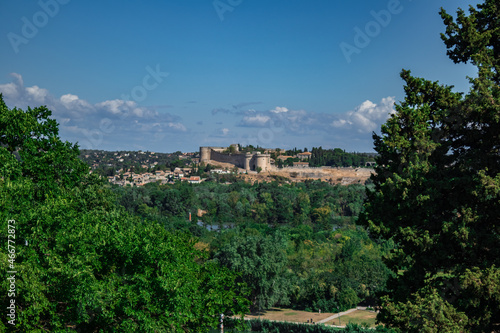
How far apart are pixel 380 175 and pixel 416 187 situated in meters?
1.50

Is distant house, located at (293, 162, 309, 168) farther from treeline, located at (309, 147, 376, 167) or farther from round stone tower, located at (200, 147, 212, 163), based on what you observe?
round stone tower, located at (200, 147, 212, 163)

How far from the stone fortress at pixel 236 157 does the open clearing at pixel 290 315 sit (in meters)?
91.0

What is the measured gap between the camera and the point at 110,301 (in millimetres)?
8875

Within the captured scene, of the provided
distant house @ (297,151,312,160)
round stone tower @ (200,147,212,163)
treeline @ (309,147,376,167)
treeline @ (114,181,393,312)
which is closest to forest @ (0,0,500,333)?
treeline @ (114,181,393,312)

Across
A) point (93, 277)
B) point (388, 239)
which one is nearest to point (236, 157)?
point (388, 239)

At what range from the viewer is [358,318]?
94.4 feet

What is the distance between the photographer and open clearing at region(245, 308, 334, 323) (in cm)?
2981

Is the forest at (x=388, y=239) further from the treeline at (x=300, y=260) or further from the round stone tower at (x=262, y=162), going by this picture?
the round stone tower at (x=262, y=162)

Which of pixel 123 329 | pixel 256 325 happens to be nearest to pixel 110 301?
pixel 123 329

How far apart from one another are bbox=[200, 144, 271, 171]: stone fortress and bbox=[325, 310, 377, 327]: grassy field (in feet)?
305

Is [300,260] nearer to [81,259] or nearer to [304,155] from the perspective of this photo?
[81,259]

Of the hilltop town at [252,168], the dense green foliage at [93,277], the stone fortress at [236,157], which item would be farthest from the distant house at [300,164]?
the dense green foliage at [93,277]

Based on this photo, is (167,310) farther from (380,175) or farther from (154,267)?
(380,175)

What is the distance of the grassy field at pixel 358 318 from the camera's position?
27.8m
